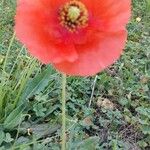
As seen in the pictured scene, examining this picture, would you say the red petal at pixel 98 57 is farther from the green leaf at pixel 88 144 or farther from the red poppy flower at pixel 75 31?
the green leaf at pixel 88 144

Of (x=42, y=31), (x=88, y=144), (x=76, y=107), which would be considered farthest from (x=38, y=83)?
(x=42, y=31)

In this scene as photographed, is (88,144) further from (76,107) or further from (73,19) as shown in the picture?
(73,19)

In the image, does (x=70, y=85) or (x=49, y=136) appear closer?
(x=49, y=136)

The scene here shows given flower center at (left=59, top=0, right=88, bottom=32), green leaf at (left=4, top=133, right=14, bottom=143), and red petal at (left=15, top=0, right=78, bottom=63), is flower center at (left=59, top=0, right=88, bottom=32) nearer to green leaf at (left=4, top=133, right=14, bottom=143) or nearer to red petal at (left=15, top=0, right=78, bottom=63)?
red petal at (left=15, top=0, right=78, bottom=63)

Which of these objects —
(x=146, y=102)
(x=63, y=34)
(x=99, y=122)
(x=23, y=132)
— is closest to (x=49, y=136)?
(x=23, y=132)

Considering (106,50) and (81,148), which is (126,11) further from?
(81,148)

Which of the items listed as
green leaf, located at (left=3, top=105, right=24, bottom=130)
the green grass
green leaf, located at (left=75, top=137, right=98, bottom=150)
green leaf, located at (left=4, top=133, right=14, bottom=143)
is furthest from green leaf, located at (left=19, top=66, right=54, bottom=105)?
green leaf, located at (left=75, top=137, right=98, bottom=150)

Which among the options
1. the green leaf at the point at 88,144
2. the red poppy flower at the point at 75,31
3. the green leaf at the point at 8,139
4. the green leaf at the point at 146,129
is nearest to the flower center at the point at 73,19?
the red poppy flower at the point at 75,31
